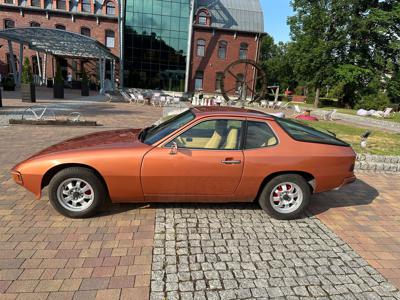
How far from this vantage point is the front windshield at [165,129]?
400 centimetres

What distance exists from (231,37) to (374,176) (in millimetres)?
32455

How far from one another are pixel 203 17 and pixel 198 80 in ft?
24.1

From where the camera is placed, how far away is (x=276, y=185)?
4.11 metres

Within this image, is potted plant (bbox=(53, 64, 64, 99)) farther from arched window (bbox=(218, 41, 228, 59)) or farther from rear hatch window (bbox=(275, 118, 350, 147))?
arched window (bbox=(218, 41, 228, 59))

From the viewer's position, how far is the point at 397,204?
206 inches

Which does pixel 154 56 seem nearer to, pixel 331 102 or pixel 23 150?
pixel 331 102

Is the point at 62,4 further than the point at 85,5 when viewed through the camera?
No

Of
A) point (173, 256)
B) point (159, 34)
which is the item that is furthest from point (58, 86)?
point (173, 256)

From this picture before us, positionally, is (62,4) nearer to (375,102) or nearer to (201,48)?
(201,48)

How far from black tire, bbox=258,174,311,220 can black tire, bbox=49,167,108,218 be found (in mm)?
2186

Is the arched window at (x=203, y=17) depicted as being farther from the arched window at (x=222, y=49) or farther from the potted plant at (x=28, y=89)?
the potted plant at (x=28, y=89)

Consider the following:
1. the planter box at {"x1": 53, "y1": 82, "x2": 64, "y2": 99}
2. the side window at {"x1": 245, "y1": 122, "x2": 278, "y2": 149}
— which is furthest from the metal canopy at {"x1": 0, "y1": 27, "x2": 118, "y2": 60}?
the side window at {"x1": 245, "y1": 122, "x2": 278, "y2": 149}

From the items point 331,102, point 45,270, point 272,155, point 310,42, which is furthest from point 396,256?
point 331,102

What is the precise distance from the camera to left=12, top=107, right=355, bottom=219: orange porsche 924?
12.2 feet
